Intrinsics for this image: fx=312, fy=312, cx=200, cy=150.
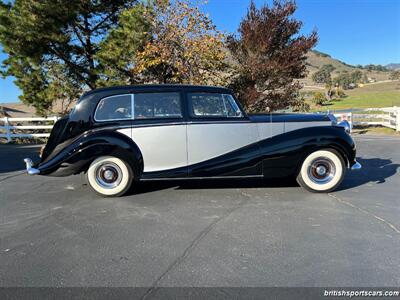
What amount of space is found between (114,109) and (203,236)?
8.71 ft

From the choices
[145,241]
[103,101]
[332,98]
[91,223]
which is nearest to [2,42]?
[103,101]

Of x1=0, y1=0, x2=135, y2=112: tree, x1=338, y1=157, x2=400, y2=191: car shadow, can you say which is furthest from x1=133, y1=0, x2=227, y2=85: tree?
x1=338, y1=157, x2=400, y2=191: car shadow

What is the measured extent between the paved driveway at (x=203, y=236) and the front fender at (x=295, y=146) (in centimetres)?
45

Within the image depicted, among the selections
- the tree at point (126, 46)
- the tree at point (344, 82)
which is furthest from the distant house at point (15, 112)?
the tree at point (344, 82)

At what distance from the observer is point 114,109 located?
5062mm

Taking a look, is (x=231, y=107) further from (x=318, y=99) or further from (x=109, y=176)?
(x=318, y=99)

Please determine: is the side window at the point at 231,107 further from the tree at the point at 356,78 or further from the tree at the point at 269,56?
the tree at the point at 356,78

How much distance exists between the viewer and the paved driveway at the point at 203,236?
2.75 m

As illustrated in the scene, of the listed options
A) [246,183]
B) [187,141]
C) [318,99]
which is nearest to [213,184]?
[246,183]

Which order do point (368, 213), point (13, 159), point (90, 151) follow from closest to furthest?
point (368, 213) → point (90, 151) → point (13, 159)

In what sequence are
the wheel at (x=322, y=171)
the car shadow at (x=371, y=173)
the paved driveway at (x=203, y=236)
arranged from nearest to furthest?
1. the paved driveway at (x=203, y=236)
2. the wheel at (x=322, y=171)
3. the car shadow at (x=371, y=173)

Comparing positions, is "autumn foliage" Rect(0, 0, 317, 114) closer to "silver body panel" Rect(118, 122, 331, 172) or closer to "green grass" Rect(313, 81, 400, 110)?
"silver body panel" Rect(118, 122, 331, 172)

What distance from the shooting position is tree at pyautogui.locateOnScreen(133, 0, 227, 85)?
12203mm

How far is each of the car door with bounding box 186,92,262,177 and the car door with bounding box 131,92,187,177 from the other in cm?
16
